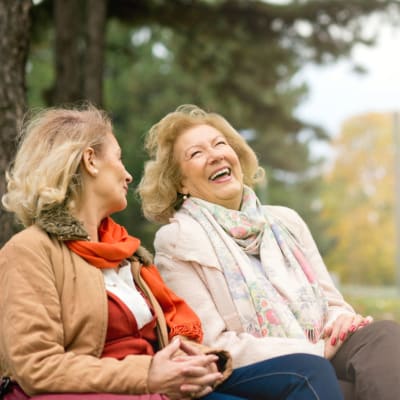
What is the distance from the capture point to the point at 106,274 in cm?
296

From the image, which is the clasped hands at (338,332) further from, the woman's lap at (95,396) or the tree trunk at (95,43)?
the tree trunk at (95,43)

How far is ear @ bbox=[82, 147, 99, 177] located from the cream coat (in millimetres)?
665

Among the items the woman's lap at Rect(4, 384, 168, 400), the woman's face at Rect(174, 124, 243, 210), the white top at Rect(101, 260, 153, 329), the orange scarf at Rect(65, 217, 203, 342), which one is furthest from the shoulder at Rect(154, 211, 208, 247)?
the woman's lap at Rect(4, 384, 168, 400)

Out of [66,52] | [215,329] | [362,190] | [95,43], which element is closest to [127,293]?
[215,329]

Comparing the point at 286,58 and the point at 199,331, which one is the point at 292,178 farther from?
the point at 199,331

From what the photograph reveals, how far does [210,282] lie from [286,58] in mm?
7426

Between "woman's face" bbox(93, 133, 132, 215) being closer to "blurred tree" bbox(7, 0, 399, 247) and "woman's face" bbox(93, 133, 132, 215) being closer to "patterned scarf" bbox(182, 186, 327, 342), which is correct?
"patterned scarf" bbox(182, 186, 327, 342)

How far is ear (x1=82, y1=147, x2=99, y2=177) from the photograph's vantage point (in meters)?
2.99

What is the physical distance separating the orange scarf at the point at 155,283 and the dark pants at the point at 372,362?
659 millimetres

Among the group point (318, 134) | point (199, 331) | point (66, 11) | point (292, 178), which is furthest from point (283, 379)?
point (292, 178)

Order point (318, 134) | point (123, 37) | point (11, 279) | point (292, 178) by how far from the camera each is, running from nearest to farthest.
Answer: point (11, 279)
point (318, 134)
point (123, 37)
point (292, 178)

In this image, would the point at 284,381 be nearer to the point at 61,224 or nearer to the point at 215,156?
the point at 61,224

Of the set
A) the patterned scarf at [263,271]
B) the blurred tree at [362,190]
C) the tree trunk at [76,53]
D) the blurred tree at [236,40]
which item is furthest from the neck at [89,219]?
the blurred tree at [362,190]

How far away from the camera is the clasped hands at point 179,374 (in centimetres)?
265
